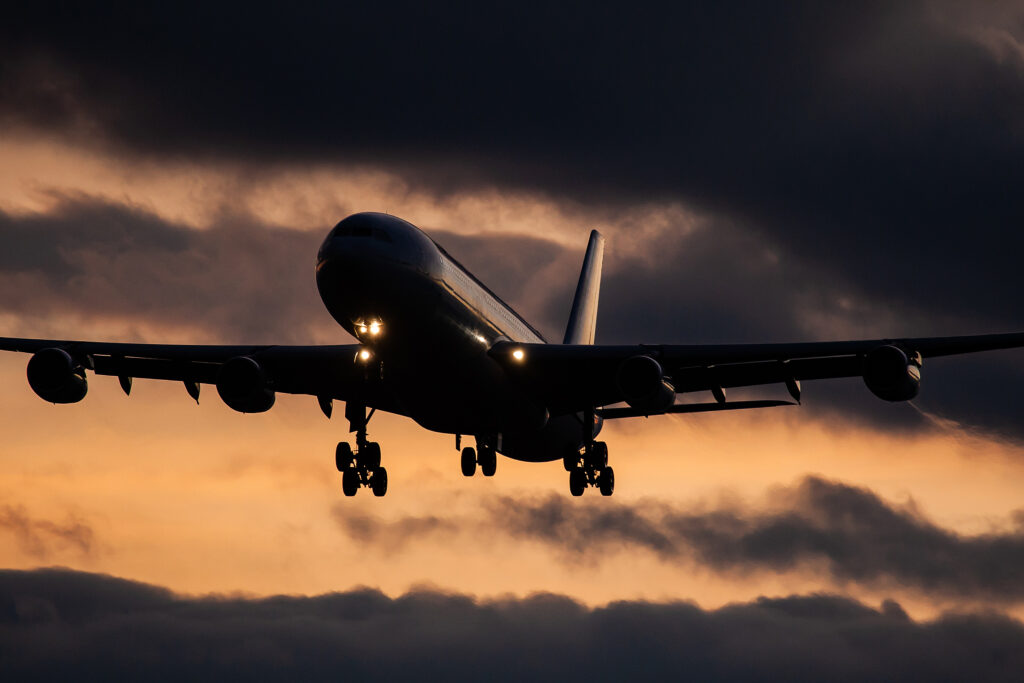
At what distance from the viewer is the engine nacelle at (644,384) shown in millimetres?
42719

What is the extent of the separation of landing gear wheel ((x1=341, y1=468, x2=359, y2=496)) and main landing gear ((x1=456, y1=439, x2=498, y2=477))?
445cm

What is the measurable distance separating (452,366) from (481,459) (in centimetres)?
722

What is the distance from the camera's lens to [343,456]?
162 feet

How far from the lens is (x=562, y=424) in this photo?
170 feet

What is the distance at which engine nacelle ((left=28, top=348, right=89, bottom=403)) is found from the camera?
45.9m

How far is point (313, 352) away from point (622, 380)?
11.4 metres

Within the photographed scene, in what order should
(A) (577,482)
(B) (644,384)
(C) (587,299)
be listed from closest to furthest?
(B) (644,384) → (A) (577,482) → (C) (587,299)

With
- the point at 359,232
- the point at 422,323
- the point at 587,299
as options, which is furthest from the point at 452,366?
the point at 587,299

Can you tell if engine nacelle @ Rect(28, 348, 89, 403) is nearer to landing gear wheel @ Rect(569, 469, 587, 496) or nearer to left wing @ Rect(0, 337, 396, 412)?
left wing @ Rect(0, 337, 396, 412)

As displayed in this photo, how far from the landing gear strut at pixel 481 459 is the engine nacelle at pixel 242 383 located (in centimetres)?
786

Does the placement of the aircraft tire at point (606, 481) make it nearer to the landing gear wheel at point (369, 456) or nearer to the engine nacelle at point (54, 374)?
the landing gear wheel at point (369, 456)

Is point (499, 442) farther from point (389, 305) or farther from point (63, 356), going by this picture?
point (63, 356)

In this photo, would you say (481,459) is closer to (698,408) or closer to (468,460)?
(468,460)

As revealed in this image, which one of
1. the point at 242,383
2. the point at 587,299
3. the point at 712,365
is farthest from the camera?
the point at 587,299
